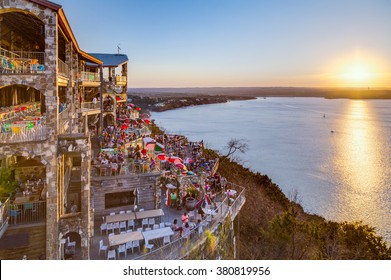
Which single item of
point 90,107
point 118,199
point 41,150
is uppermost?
point 90,107

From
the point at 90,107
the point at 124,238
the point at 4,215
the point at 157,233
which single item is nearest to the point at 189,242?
the point at 157,233

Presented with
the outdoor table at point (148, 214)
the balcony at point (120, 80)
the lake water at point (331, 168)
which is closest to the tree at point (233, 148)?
the lake water at point (331, 168)

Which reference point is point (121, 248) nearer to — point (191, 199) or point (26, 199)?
point (26, 199)

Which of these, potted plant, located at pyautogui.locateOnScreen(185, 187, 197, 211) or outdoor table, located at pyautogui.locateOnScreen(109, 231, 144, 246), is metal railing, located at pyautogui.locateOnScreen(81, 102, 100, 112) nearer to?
potted plant, located at pyautogui.locateOnScreen(185, 187, 197, 211)

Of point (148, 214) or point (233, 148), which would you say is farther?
point (233, 148)

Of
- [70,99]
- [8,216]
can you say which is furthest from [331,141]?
[8,216]
